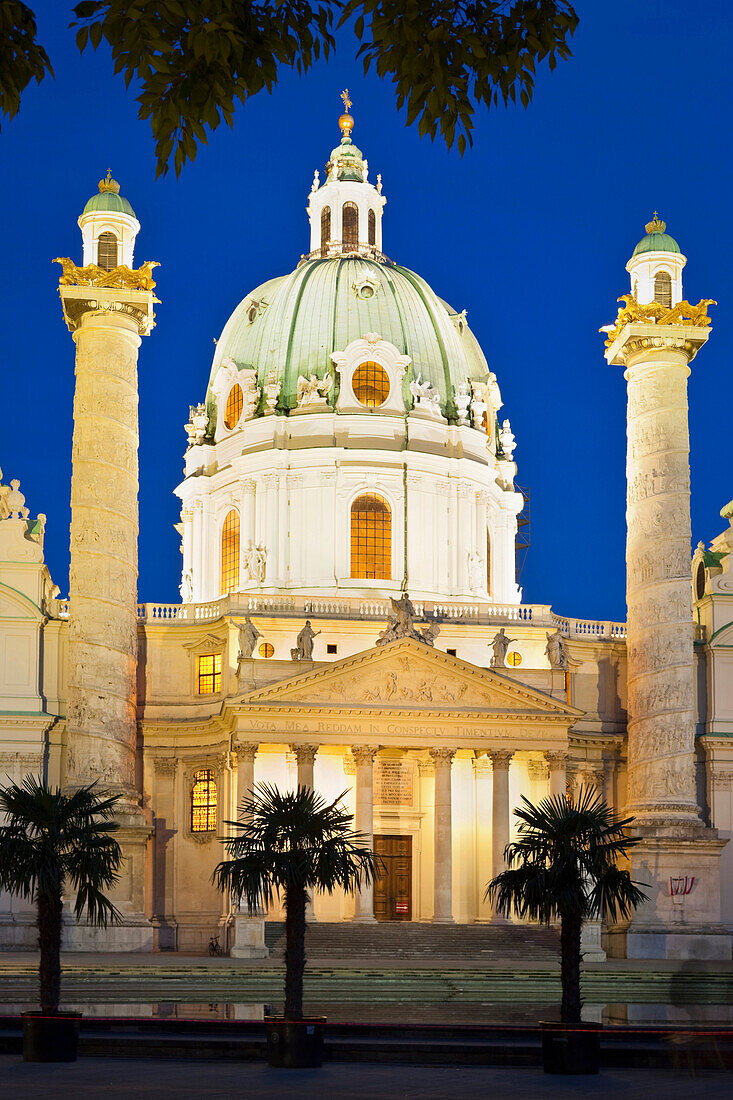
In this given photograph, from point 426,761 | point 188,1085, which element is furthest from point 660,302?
point 188,1085

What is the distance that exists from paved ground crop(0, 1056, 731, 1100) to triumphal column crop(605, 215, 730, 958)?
30.9m

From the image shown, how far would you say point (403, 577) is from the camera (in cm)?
6756

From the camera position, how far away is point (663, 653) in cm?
5866

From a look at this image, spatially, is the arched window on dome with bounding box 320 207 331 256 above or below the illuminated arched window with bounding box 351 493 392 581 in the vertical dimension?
above

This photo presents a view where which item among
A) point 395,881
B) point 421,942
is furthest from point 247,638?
point 421,942

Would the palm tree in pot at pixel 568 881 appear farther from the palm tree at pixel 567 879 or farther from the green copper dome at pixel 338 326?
the green copper dome at pixel 338 326

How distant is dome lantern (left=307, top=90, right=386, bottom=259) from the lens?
7662cm

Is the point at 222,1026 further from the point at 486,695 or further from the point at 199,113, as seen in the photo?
the point at 486,695

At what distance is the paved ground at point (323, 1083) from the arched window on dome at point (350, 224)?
180 ft

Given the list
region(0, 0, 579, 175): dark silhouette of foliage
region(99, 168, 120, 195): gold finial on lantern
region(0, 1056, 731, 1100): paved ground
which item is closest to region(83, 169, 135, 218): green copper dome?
region(99, 168, 120, 195): gold finial on lantern

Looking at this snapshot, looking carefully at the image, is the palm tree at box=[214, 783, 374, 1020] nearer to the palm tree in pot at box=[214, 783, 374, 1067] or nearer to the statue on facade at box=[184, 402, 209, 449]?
the palm tree in pot at box=[214, 783, 374, 1067]

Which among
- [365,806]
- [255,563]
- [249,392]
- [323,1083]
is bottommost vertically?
[323,1083]

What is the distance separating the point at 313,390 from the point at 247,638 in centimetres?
1483

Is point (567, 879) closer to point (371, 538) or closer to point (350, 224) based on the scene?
point (371, 538)
